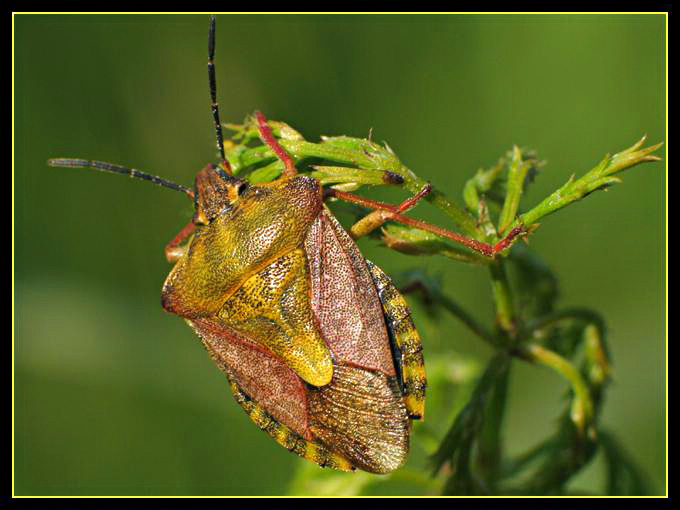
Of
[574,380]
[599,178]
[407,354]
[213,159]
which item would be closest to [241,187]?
[407,354]

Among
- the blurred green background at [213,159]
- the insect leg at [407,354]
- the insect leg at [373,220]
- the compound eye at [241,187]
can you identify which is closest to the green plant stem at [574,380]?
the insect leg at [407,354]

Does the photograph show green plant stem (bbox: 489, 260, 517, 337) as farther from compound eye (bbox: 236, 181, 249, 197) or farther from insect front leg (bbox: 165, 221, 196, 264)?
insect front leg (bbox: 165, 221, 196, 264)

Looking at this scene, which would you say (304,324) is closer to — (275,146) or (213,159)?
(275,146)

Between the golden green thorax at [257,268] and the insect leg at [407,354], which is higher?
the golden green thorax at [257,268]

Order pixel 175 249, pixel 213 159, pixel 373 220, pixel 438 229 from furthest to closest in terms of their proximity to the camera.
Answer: pixel 213 159
pixel 175 249
pixel 373 220
pixel 438 229

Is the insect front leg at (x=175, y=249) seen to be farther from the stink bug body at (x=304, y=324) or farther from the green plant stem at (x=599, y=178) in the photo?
the green plant stem at (x=599, y=178)

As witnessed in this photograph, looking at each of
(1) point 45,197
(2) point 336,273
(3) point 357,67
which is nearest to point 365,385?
(2) point 336,273

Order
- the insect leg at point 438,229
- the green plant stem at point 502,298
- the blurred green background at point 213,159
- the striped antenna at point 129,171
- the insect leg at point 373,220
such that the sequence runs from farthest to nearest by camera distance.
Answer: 1. the blurred green background at point 213,159
2. the striped antenna at point 129,171
3. the insect leg at point 373,220
4. the green plant stem at point 502,298
5. the insect leg at point 438,229
